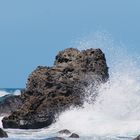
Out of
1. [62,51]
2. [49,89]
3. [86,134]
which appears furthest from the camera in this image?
[62,51]

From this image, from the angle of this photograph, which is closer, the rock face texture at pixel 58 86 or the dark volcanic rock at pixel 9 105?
the rock face texture at pixel 58 86

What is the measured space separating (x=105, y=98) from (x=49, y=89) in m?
3.40

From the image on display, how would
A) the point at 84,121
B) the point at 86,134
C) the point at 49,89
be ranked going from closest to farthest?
the point at 86,134 → the point at 84,121 → the point at 49,89

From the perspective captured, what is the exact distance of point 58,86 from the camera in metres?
41.8

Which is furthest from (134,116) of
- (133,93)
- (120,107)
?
(133,93)

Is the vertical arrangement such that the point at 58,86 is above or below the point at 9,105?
below

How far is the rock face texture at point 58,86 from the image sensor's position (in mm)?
39688

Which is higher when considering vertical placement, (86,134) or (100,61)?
(100,61)

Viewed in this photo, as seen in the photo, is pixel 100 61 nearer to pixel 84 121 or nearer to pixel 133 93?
pixel 133 93

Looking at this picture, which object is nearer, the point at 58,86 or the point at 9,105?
the point at 58,86

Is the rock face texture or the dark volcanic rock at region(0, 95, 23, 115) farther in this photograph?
the dark volcanic rock at region(0, 95, 23, 115)

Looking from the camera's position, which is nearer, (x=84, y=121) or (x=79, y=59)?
(x=84, y=121)

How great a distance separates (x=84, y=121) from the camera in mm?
38438

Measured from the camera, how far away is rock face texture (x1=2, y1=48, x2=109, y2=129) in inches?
1563
